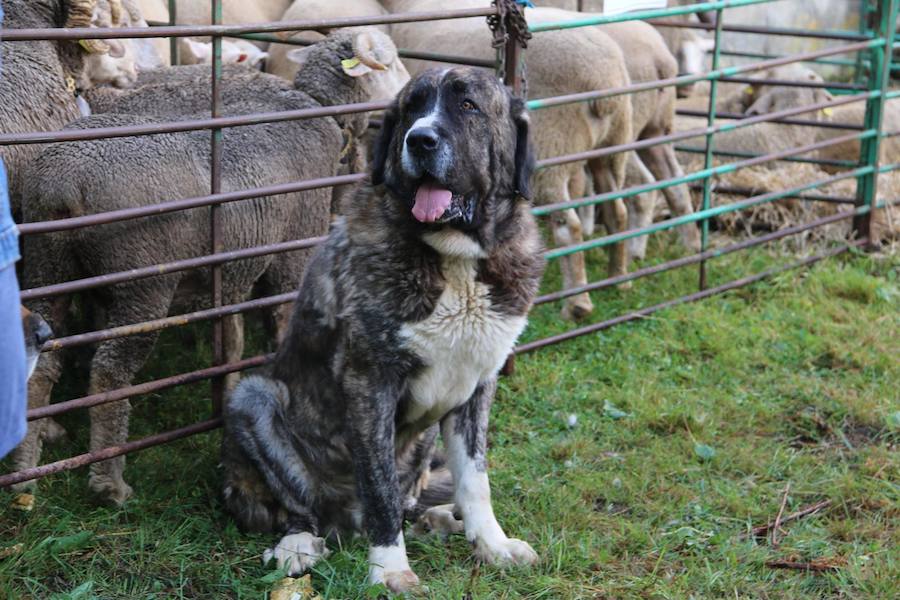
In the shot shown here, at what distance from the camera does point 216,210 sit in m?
4.72

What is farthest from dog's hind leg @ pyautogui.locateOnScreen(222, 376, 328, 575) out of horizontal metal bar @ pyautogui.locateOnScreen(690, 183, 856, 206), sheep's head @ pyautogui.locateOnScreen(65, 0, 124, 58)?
horizontal metal bar @ pyautogui.locateOnScreen(690, 183, 856, 206)

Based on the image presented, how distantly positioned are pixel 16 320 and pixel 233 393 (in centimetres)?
248

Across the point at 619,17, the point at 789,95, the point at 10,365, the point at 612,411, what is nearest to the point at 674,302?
the point at 612,411

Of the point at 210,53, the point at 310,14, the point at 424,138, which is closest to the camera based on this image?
the point at 424,138

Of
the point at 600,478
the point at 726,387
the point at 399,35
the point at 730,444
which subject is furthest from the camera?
the point at 399,35

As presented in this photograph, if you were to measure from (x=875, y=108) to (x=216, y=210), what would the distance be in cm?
496

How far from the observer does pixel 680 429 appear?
212 inches

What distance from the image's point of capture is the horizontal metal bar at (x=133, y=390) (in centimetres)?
426

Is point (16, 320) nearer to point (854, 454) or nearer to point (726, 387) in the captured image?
point (854, 454)

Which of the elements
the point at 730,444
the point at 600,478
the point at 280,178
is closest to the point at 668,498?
the point at 600,478

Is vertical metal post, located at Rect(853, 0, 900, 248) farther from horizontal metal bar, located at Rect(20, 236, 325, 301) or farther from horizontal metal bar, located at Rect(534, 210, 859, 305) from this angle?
horizontal metal bar, located at Rect(20, 236, 325, 301)

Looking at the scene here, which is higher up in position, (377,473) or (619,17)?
(619,17)

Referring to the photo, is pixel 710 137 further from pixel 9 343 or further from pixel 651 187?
pixel 9 343

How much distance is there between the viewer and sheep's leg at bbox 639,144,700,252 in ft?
27.2
